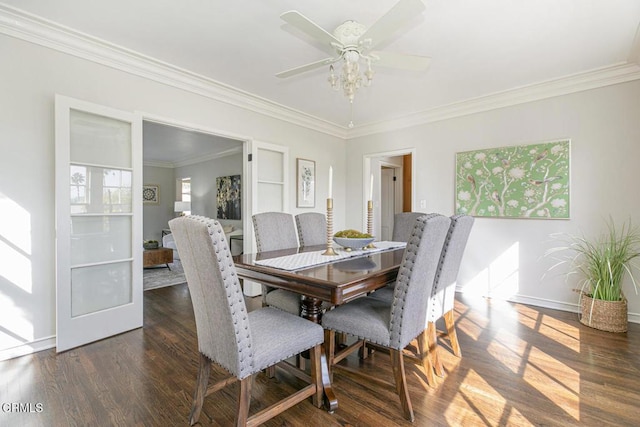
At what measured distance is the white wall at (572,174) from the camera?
2891 millimetres

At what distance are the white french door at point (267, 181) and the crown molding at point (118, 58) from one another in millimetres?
487

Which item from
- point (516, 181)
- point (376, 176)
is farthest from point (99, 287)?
point (516, 181)

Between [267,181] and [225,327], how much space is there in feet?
9.25

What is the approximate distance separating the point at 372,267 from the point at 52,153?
8.47 ft

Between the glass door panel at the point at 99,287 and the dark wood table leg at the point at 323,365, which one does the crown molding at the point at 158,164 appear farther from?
the dark wood table leg at the point at 323,365

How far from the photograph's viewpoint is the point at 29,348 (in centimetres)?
224

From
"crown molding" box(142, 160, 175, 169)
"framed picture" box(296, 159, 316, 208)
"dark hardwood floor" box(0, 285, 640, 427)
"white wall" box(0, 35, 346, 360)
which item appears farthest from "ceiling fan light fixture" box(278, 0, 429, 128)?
"crown molding" box(142, 160, 175, 169)

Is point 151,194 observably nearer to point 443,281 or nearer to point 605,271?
point 443,281

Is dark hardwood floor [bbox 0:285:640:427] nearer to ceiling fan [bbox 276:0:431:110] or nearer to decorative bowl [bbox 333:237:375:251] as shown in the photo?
decorative bowl [bbox 333:237:375:251]

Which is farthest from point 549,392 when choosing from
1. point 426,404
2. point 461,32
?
point 461,32

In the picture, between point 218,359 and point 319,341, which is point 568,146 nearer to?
point 319,341

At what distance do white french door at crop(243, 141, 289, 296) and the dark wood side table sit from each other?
1.84m

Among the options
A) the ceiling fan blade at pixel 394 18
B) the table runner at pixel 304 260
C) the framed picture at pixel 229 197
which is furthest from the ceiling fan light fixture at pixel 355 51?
the framed picture at pixel 229 197

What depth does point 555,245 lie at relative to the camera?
323cm
